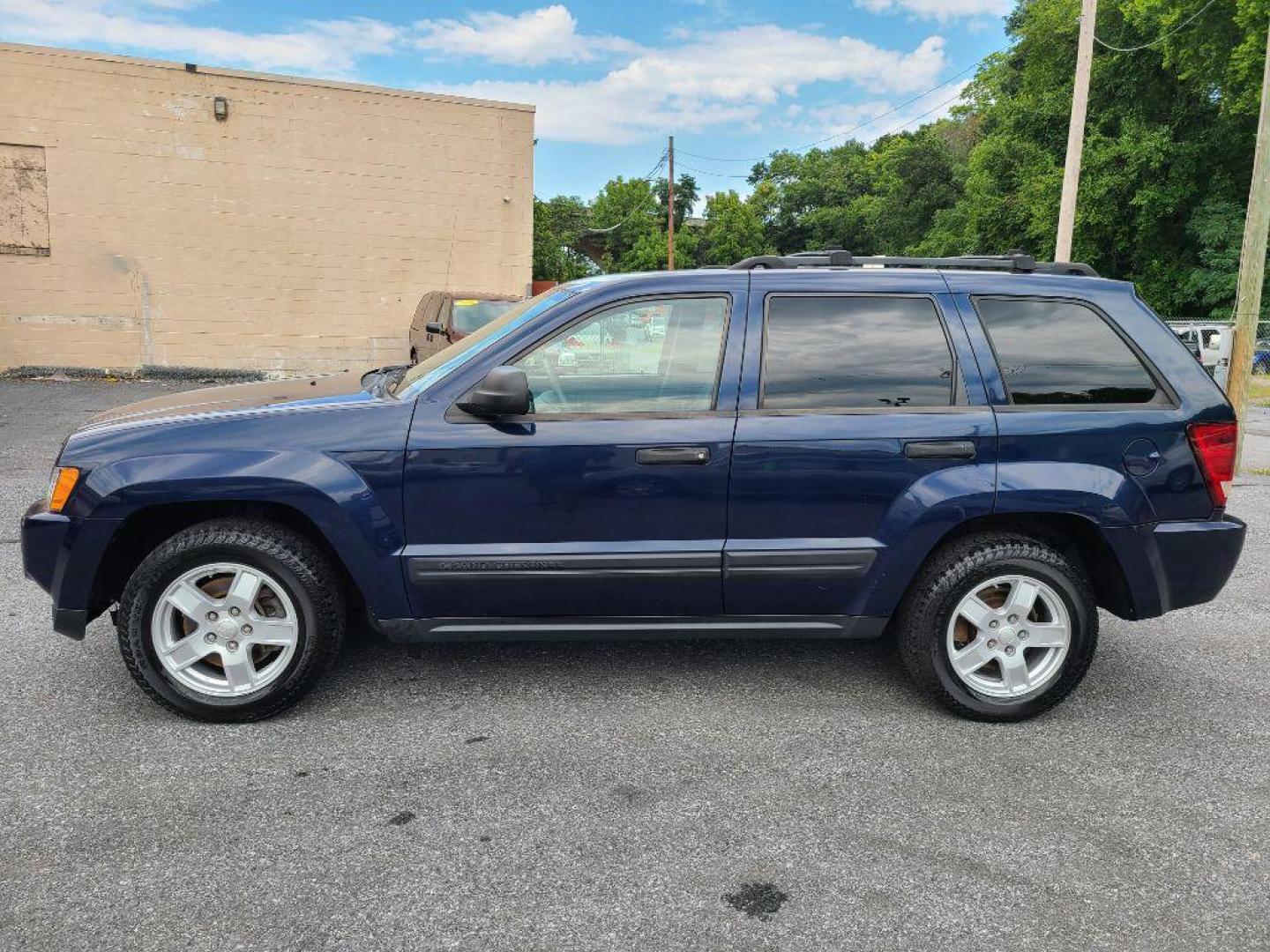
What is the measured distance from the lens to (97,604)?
3434mm

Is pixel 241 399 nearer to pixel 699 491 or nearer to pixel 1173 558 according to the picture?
pixel 699 491

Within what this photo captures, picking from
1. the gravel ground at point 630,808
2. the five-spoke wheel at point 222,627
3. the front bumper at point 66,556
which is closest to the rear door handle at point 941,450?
the gravel ground at point 630,808

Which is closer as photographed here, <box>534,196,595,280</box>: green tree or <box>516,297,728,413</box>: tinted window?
<box>516,297,728,413</box>: tinted window

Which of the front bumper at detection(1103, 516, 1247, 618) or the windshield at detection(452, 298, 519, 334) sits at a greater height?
the windshield at detection(452, 298, 519, 334)

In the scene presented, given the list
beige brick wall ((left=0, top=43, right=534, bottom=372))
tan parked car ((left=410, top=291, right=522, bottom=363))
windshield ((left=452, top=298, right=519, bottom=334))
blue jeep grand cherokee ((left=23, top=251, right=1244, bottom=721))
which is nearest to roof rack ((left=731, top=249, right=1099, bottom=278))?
blue jeep grand cherokee ((left=23, top=251, right=1244, bottom=721))

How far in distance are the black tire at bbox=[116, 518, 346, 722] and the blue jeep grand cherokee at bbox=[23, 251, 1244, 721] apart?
0.01m

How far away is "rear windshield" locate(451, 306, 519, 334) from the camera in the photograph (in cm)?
1133

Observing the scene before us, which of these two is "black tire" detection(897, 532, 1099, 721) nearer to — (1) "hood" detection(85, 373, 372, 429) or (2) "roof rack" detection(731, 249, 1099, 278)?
(2) "roof rack" detection(731, 249, 1099, 278)

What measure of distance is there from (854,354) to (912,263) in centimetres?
61

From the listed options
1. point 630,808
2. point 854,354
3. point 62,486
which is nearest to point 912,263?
point 854,354

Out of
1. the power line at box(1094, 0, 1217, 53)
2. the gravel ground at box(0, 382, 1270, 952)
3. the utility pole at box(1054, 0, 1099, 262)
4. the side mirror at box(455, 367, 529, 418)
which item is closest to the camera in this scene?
the gravel ground at box(0, 382, 1270, 952)

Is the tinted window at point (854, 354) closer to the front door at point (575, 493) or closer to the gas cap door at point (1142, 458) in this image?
the front door at point (575, 493)

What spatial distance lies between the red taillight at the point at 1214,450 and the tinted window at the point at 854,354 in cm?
96

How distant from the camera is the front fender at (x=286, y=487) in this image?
324 cm
